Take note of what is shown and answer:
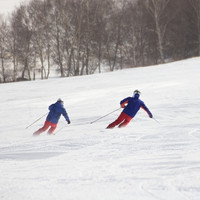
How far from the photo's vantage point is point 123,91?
53.0 feet

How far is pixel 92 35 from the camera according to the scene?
112 ft

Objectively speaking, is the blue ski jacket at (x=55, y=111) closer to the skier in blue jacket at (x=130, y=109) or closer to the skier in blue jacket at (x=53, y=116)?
the skier in blue jacket at (x=53, y=116)

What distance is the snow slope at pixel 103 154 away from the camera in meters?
4.70

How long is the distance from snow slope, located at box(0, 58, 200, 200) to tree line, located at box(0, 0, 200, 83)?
726 inches

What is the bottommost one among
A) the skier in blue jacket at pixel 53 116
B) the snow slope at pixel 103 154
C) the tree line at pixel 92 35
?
the snow slope at pixel 103 154

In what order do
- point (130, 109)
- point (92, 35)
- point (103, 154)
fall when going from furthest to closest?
point (92, 35), point (130, 109), point (103, 154)

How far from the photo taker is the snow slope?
4695mm

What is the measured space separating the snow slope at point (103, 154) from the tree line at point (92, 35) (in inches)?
726

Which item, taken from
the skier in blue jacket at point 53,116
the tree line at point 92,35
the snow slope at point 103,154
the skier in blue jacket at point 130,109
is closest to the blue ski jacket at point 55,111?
the skier in blue jacket at point 53,116

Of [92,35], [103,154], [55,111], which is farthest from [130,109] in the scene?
[92,35]

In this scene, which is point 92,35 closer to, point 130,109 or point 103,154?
point 130,109

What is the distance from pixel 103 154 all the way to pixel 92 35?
2874 centimetres

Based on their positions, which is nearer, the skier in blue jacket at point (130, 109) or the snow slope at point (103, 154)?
the snow slope at point (103, 154)

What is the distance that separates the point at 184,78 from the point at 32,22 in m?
20.0
